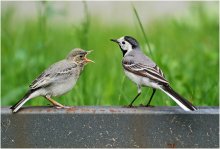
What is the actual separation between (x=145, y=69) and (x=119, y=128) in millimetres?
515

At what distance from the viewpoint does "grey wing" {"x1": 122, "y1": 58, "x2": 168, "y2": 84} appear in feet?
16.8

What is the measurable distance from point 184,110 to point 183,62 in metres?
3.36

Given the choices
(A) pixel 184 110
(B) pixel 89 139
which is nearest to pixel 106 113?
(B) pixel 89 139

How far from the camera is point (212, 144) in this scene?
5098 millimetres

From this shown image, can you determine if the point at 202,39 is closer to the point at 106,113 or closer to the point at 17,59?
the point at 17,59

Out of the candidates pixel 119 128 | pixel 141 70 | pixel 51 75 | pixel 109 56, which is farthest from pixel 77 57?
pixel 109 56

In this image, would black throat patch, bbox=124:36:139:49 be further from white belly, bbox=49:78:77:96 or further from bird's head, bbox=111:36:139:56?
white belly, bbox=49:78:77:96

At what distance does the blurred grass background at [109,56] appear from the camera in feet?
21.9

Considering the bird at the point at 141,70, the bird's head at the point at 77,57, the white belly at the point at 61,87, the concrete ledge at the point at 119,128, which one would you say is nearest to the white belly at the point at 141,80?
the bird at the point at 141,70

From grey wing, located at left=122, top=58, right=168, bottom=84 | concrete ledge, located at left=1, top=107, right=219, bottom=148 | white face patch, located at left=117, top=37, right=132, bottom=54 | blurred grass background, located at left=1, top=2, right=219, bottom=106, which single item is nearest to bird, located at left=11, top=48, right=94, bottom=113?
concrete ledge, located at left=1, top=107, right=219, bottom=148

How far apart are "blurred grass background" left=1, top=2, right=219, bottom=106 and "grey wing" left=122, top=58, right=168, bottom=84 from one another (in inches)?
17.1

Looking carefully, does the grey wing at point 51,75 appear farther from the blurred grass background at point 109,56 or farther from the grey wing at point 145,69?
the blurred grass background at point 109,56

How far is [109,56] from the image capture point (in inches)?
361

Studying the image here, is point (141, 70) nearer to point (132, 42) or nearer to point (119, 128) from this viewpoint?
point (132, 42)
